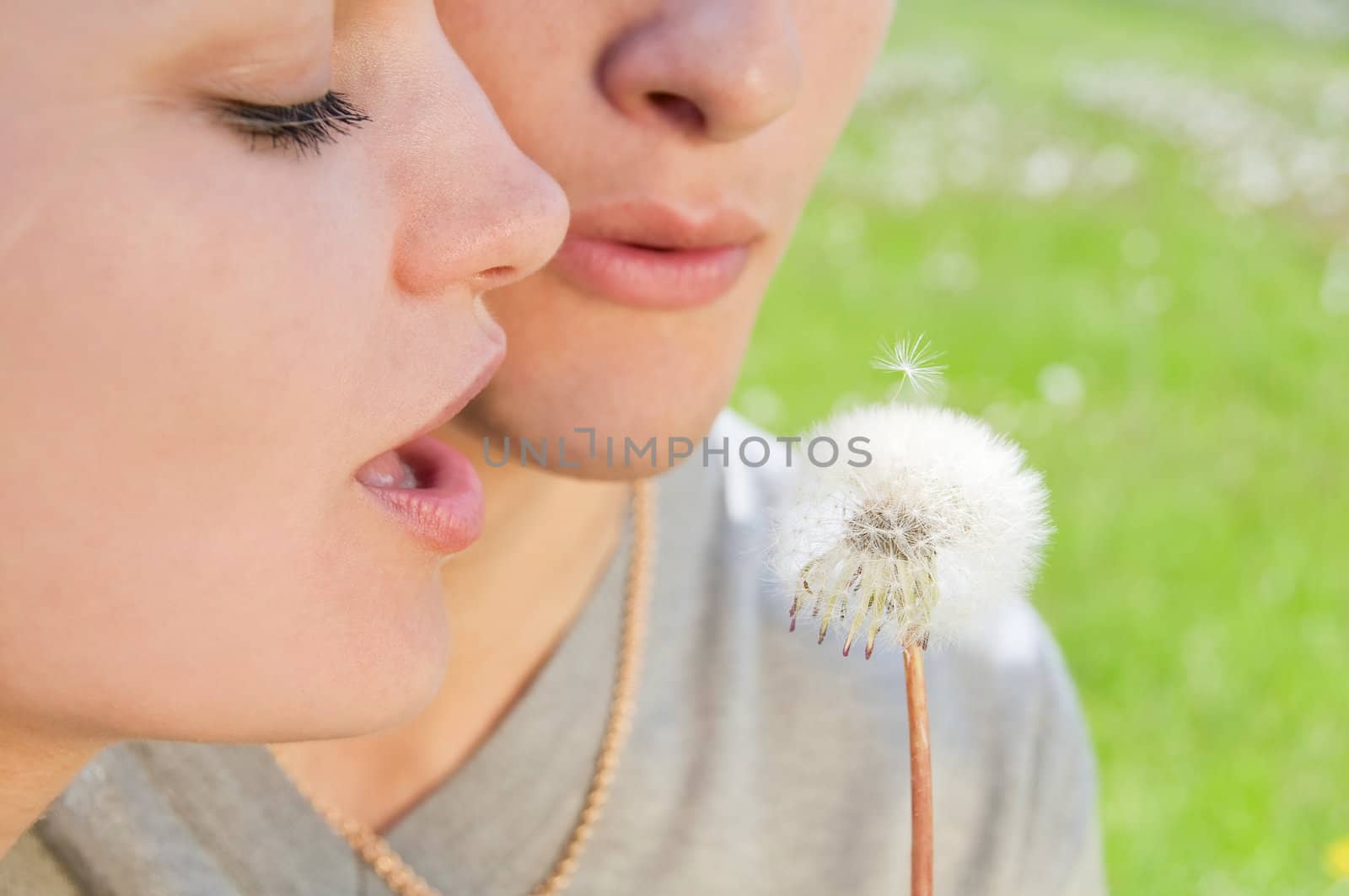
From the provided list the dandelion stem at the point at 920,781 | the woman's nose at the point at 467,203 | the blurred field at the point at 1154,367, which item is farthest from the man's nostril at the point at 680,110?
the blurred field at the point at 1154,367

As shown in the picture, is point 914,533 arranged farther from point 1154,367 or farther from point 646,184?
point 1154,367

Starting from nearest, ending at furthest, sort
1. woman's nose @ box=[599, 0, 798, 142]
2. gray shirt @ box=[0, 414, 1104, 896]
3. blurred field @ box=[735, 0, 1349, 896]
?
woman's nose @ box=[599, 0, 798, 142], gray shirt @ box=[0, 414, 1104, 896], blurred field @ box=[735, 0, 1349, 896]

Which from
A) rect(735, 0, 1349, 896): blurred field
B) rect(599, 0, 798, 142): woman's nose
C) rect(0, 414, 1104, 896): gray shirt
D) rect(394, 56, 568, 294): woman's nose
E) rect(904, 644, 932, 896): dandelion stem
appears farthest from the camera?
rect(735, 0, 1349, 896): blurred field

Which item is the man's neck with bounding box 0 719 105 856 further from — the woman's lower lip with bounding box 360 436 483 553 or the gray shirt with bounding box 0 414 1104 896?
the gray shirt with bounding box 0 414 1104 896

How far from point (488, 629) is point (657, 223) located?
0.46 metres

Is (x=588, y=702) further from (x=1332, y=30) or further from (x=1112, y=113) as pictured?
(x=1332, y=30)

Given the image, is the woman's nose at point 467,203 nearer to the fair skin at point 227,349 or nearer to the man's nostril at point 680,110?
the fair skin at point 227,349

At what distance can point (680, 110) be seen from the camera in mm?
940

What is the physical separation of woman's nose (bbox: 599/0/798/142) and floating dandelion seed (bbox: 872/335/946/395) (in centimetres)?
20

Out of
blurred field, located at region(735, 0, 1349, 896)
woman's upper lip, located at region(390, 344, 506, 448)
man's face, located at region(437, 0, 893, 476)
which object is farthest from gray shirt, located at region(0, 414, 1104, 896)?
blurred field, located at region(735, 0, 1349, 896)

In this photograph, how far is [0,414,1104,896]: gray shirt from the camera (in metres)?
1.12

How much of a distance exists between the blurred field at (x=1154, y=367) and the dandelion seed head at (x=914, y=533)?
148 centimetres

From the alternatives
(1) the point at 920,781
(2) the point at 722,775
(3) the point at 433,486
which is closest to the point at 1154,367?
(2) the point at 722,775

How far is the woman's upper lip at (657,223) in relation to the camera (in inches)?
37.8
